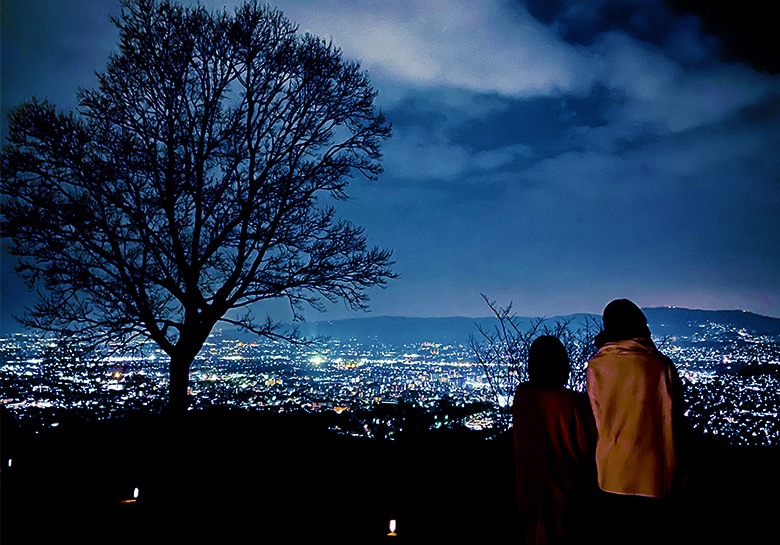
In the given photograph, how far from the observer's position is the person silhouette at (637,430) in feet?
8.82

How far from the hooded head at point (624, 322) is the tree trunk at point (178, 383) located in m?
5.96

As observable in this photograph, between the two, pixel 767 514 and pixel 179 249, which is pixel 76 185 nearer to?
pixel 179 249

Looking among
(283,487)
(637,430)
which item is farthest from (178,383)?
(637,430)

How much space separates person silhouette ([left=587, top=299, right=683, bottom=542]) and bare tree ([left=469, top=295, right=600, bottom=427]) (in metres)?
4.48

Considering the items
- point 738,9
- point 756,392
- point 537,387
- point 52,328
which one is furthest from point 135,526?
point 756,392

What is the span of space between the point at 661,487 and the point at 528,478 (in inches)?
34.3

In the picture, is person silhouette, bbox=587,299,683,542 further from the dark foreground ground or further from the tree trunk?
the tree trunk

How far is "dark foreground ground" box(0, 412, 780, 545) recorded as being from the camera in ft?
13.1

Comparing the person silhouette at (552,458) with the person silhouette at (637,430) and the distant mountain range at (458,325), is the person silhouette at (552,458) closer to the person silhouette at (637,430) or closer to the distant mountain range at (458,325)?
the person silhouette at (637,430)

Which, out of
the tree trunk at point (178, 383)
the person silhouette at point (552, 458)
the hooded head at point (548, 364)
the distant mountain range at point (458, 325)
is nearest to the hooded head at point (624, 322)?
the hooded head at point (548, 364)

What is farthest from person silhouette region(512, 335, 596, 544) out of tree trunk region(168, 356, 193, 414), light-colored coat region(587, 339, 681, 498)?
tree trunk region(168, 356, 193, 414)

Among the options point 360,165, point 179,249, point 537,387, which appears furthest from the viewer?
point 360,165

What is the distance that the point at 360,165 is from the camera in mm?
7527

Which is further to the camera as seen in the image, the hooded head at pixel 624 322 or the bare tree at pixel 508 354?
the bare tree at pixel 508 354
